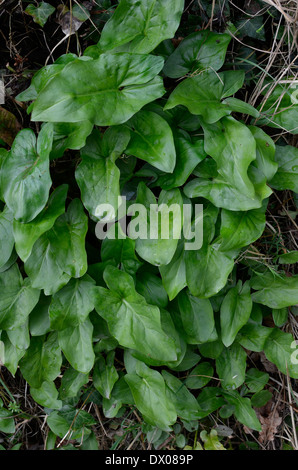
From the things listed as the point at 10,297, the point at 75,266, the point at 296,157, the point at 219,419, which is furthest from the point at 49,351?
the point at 296,157

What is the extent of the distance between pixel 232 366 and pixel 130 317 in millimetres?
402

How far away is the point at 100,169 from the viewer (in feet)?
2.81

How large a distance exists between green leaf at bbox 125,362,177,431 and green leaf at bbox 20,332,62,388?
201 millimetres

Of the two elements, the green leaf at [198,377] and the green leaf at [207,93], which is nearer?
the green leaf at [207,93]

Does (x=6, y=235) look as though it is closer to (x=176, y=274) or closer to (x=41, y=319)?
(x=41, y=319)

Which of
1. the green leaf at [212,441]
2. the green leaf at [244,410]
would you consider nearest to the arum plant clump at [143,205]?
the green leaf at [244,410]

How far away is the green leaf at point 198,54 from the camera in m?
0.91

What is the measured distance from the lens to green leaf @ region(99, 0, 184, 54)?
82 cm

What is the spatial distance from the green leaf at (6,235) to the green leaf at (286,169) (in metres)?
0.64

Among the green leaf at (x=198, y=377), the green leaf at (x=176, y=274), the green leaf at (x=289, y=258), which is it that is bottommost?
the green leaf at (x=198, y=377)

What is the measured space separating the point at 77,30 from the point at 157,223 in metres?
0.53

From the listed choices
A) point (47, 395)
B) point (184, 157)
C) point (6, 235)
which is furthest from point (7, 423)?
point (184, 157)

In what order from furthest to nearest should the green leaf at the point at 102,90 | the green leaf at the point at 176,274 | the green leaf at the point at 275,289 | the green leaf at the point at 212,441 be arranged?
1. the green leaf at the point at 212,441
2. the green leaf at the point at 275,289
3. the green leaf at the point at 176,274
4. the green leaf at the point at 102,90

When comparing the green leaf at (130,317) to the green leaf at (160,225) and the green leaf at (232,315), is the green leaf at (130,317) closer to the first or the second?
the green leaf at (160,225)
